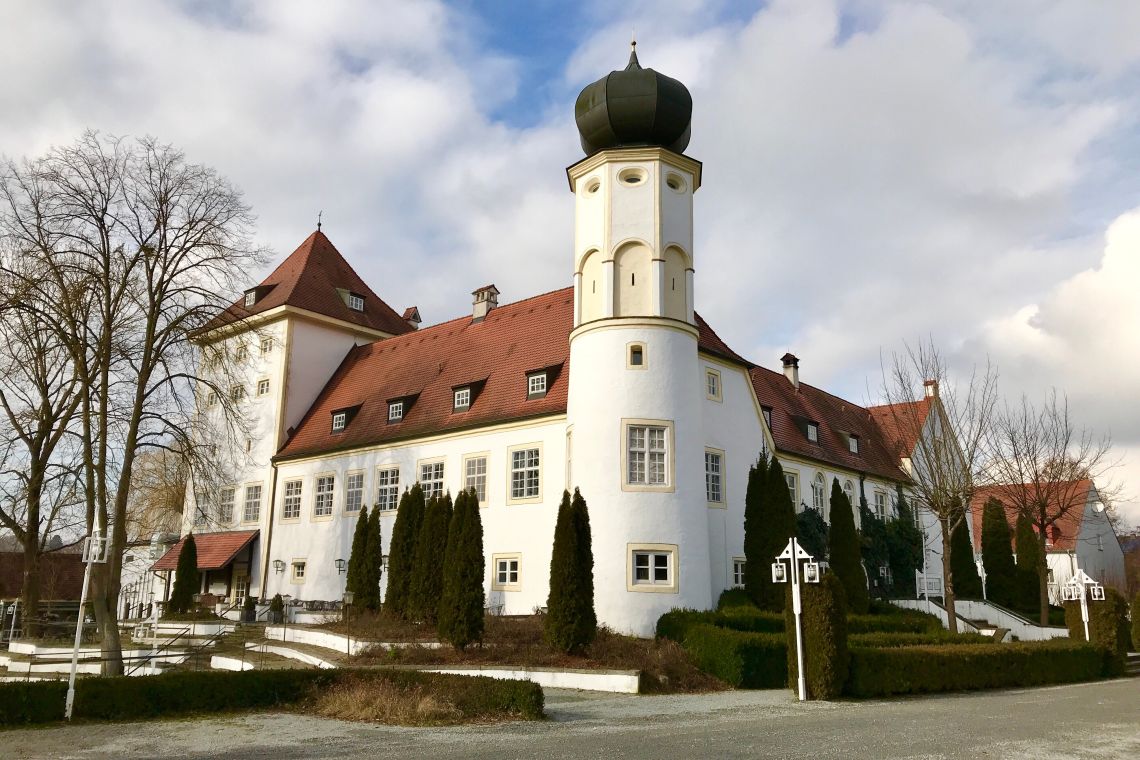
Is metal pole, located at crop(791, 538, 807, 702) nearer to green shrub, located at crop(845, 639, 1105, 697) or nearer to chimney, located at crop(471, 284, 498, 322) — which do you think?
green shrub, located at crop(845, 639, 1105, 697)

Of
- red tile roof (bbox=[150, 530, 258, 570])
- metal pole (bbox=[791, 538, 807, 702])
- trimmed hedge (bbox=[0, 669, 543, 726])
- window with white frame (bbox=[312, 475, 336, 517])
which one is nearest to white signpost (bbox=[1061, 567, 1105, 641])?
metal pole (bbox=[791, 538, 807, 702])

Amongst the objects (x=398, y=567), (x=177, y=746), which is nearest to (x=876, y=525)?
(x=398, y=567)

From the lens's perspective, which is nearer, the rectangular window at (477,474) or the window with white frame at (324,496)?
→ the rectangular window at (477,474)

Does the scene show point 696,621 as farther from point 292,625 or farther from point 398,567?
point 292,625

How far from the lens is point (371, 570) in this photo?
2711 centimetres

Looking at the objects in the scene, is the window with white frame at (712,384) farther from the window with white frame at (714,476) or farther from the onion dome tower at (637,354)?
the onion dome tower at (637,354)

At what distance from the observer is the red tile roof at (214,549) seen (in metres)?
34.1

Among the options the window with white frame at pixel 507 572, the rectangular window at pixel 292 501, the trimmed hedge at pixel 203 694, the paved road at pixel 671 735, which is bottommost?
the paved road at pixel 671 735

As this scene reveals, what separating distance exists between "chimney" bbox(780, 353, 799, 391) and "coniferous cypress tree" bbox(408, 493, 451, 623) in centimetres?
1905

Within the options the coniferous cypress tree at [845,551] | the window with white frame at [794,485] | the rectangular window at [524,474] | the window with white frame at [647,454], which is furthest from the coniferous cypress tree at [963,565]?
the rectangular window at [524,474]

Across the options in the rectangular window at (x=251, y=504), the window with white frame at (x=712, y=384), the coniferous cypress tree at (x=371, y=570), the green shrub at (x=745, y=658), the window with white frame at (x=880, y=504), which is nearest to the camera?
the green shrub at (x=745, y=658)

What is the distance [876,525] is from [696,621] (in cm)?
1523

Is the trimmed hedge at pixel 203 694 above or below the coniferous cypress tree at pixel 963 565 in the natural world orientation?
below

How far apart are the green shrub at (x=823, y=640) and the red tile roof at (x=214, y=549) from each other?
77.6ft
